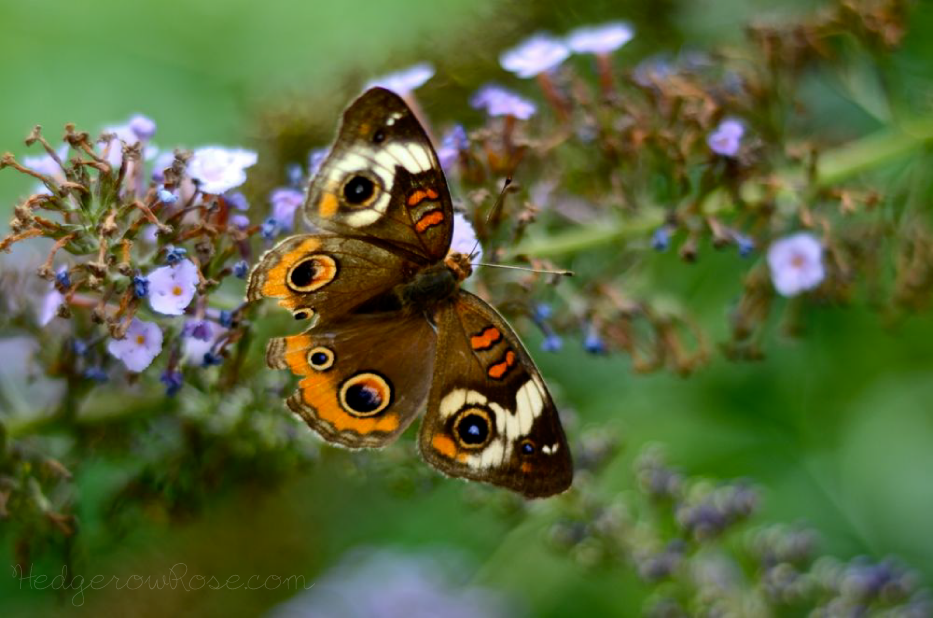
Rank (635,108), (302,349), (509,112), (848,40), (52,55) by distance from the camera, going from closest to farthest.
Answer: (302,349) → (509,112) → (635,108) → (848,40) → (52,55)

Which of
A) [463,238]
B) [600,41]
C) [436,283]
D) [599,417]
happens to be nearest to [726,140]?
[600,41]

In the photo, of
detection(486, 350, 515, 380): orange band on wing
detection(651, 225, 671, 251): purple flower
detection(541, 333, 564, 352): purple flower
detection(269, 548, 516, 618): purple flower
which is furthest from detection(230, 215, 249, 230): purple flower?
detection(269, 548, 516, 618): purple flower

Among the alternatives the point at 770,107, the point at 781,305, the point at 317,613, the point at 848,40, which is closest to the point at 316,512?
the point at 317,613

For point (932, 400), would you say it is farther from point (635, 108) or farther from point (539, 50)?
point (539, 50)

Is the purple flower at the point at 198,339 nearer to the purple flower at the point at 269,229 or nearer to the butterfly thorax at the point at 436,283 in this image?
the purple flower at the point at 269,229

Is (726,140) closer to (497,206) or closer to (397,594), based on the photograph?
(497,206)

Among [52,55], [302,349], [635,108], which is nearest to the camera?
[302,349]
